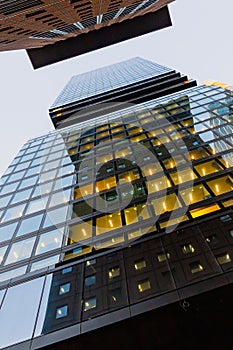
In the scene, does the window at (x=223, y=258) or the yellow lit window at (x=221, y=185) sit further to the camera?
the yellow lit window at (x=221, y=185)

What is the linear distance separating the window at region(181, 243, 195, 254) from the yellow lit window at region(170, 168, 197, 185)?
560cm

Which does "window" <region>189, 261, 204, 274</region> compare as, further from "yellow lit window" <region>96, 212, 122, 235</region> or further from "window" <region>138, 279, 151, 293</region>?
"yellow lit window" <region>96, 212, 122, 235</region>

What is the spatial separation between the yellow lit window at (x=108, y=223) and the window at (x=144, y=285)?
424 centimetres

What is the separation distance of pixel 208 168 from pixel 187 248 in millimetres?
7314

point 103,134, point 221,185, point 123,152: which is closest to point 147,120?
point 103,134

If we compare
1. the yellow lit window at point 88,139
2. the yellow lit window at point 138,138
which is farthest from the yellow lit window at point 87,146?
the yellow lit window at point 138,138

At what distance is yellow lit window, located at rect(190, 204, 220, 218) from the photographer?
14656 millimetres

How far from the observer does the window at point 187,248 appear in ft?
40.7

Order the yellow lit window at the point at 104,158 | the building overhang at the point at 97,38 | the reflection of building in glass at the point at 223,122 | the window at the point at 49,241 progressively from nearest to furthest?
the window at the point at 49,241, the reflection of building in glass at the point at 223,122, the yellow lit window at the point at 104,158, the building overhang at the point at 97,38

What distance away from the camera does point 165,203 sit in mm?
16281

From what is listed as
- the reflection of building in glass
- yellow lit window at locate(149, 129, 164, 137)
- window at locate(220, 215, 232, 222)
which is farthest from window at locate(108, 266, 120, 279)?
yellow lit window at locate(149, 129, 164, 137)

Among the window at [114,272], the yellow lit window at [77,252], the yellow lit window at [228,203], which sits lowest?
the yellow lit window at [228,203]

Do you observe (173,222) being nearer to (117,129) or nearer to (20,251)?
(20,251)

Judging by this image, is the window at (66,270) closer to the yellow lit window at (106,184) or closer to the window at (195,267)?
the window at (195,267)
